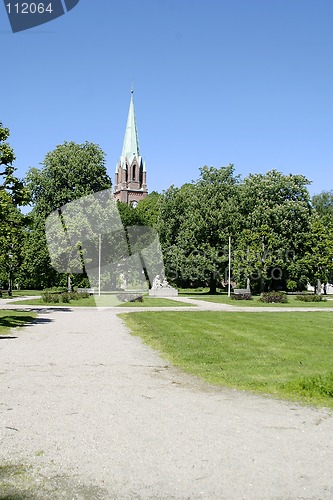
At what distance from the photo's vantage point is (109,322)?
23453mm

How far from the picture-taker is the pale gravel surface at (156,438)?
15.6ft

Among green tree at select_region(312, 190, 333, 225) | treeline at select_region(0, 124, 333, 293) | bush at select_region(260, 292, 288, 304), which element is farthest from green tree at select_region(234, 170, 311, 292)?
green tree at select_region(312, 190, 333, 225)

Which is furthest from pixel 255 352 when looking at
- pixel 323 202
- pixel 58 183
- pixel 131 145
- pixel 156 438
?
pixel 131 145

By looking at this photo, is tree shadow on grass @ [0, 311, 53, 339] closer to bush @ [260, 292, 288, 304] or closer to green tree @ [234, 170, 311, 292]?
bush @ [260, 292, 288, 304]

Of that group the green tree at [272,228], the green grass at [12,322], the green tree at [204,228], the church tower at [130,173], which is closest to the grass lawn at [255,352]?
the green grass at [12,322]

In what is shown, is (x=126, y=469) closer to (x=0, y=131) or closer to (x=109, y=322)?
(x=109, y=322)

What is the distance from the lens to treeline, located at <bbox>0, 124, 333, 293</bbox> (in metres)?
56.3

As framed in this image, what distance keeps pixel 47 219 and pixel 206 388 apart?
47.5m

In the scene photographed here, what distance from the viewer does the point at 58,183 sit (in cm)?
5662

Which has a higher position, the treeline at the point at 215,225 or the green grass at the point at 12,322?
the treeline at the point at 215,225

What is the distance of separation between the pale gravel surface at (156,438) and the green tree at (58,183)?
45734 mm

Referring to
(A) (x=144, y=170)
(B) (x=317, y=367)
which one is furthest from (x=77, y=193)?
(A) (x=144, y=170)

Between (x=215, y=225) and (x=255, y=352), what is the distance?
1866 inches

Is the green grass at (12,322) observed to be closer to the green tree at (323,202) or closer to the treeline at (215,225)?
the treeline at (215,225)
